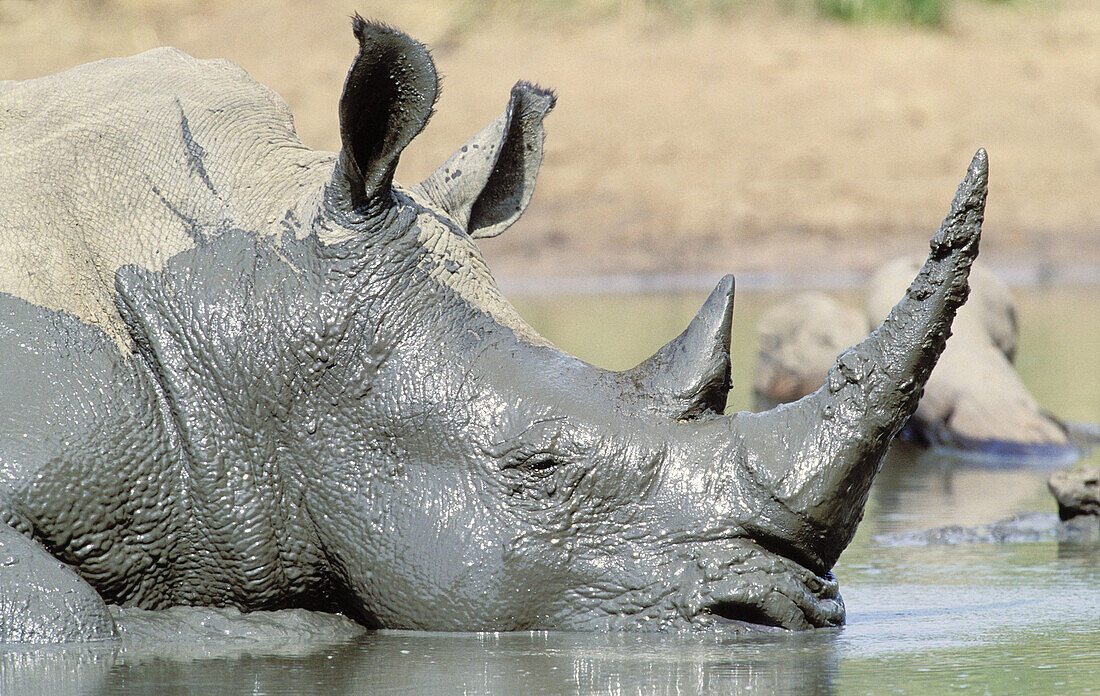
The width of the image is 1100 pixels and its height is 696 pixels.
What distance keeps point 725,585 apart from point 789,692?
371 mm

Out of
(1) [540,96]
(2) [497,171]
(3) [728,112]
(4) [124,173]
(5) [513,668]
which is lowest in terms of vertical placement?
(5) [513,668]

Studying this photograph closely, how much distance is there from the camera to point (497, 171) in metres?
4.74

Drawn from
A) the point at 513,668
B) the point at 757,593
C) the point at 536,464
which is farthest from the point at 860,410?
the point at 513,668

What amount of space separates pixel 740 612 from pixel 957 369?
499 centimetres

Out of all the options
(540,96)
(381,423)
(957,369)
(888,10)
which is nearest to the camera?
(381,423)

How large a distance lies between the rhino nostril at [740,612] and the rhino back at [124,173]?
1.29 m

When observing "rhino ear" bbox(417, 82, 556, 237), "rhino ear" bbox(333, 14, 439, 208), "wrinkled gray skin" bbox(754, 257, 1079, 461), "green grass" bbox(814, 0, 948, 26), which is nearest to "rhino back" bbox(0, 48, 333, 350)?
"rhino ear" bbox(333, 14, 439, 208)

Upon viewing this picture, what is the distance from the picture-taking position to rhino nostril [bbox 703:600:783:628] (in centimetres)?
368

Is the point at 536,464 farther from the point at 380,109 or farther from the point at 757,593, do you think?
the point at 380,109

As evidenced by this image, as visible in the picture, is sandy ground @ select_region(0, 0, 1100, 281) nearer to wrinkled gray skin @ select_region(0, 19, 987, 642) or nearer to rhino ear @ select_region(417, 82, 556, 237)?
rhino ear @ select_region(417, 82, 556, 237)

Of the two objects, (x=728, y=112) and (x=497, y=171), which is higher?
(x=728, y=112)

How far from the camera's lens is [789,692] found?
334 centimetres

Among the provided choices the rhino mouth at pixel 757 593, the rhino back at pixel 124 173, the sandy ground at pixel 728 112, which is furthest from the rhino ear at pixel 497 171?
the sandy ground at pixel 728 112

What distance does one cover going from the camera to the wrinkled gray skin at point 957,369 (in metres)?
8.00
